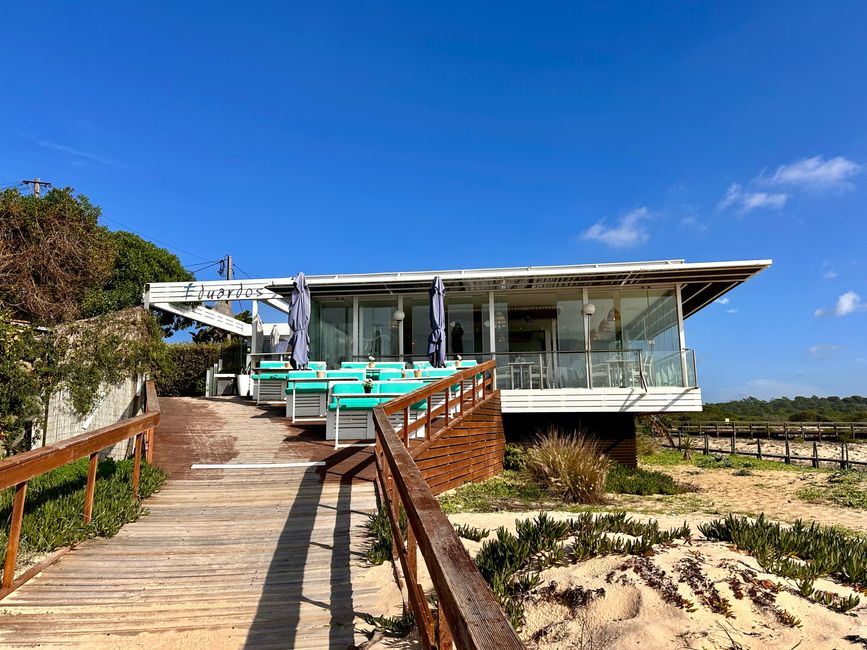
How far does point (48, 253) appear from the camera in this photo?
1797 centimetres

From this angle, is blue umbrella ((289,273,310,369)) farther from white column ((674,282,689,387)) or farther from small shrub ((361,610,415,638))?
small shrub ((361,610,415,638))

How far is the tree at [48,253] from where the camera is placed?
16.8 meters

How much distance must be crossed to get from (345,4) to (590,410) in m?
11.0

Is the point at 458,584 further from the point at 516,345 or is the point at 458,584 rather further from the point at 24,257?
the point at 24,257

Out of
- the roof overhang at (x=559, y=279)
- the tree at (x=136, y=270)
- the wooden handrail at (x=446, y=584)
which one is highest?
the tree at (x=136, y=270)

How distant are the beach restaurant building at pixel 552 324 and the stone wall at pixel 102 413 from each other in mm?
4930

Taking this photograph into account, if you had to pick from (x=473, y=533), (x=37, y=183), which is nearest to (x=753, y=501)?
(x=473, y=533)

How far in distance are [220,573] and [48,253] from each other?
61.0 feet

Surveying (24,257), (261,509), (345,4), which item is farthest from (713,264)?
(24,257)

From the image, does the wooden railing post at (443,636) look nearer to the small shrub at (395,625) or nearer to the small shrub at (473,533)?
the small shrub at (395,625)

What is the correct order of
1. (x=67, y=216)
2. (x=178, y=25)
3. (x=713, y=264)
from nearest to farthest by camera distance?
(x=713, y=264) → (x=178, y=25) → (x=67, y=216)

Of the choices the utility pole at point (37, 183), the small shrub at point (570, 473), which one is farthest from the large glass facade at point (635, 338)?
the utility pole at point (37, 183)

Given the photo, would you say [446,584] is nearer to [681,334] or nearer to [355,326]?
[681,334]

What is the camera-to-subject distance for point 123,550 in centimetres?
430
